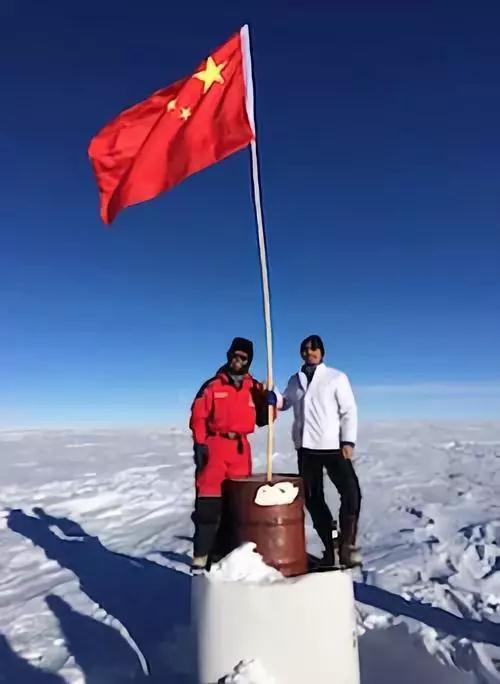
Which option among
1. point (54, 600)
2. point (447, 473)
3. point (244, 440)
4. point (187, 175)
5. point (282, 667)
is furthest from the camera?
point (447, 473)

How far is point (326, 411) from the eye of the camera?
445 centimetres

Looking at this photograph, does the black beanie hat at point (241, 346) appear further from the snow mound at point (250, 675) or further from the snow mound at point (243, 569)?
the snow mound at point (250, 675)

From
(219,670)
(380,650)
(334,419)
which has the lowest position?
(380,650)

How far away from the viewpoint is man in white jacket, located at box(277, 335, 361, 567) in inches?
175

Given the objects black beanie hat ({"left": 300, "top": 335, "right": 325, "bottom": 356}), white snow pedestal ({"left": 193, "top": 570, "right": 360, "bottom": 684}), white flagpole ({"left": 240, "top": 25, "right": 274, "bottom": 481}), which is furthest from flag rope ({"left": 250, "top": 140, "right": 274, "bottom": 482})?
black beanie hat ({"left": 300, "top": 335, "right": 325, "bottom": 356})

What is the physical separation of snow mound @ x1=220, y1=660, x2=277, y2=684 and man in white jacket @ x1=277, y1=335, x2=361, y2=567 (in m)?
2.14

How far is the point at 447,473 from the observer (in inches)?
465

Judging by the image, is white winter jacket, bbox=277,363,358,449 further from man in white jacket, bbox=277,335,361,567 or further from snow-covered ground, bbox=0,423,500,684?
snow-covered ground, bbox=0,423,500,684

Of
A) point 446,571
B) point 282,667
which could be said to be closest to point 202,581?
point 282,667

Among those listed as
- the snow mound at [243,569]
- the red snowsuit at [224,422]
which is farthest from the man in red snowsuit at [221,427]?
the snow mound at [243,569]

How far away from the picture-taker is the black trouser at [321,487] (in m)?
4.46

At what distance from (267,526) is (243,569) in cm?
21

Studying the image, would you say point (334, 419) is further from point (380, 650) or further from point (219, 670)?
point (219, 670)

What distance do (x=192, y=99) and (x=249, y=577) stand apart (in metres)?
2.31
